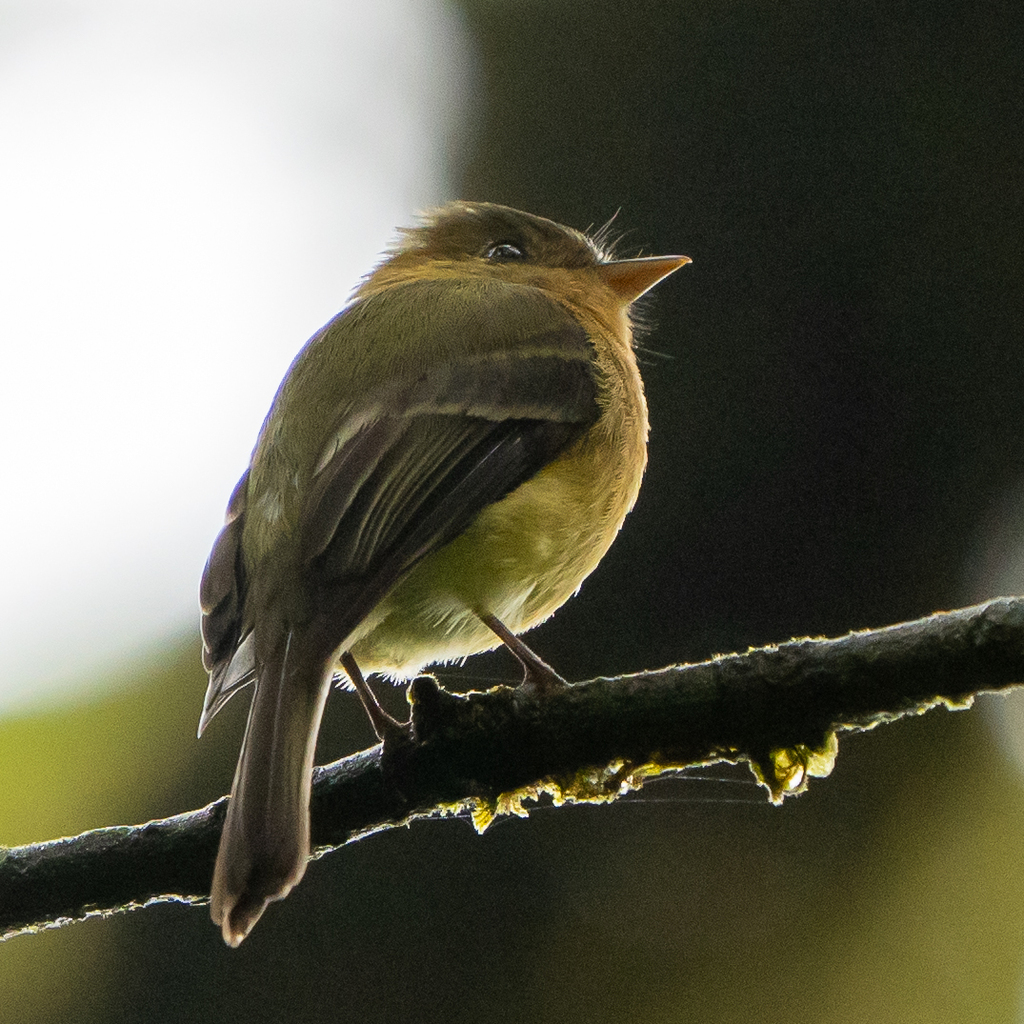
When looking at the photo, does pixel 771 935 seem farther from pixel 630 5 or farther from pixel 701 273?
pixel 630 5

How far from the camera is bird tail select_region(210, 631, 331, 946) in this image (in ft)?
7.66

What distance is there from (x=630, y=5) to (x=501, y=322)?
3.84 meters

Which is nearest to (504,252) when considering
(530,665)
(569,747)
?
(530,665)

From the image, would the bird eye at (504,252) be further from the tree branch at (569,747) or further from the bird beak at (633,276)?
the tree branch at (569,747)

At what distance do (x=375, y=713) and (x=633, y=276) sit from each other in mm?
2339

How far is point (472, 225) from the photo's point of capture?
17.2ft

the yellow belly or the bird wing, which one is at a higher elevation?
the bird wing

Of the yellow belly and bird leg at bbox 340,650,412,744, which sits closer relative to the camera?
bird leg at bbox 340,650,412,744

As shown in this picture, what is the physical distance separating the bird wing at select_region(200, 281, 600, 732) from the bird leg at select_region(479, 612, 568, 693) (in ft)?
1.14

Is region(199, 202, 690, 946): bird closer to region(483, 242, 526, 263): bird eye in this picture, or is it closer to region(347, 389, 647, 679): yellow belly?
region(347, 389, 647, 679): yellow belly

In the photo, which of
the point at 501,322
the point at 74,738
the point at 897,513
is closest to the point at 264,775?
the point at 501,322

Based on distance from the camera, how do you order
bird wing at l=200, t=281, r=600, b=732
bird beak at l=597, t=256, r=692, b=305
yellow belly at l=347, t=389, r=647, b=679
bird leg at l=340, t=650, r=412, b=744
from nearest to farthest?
bird leg at l=340, t=650, r=412, b=744, bird wing at l=200, t=281, r=600, b=732, yellow belly at l=347, t=389, r=647, b=679, bird beak at l=597, t=256, r=692, b=305

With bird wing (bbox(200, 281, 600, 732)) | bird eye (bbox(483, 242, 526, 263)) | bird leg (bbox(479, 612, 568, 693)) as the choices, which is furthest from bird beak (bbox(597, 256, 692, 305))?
bird leg (bbox(479, 612, 568, 693))

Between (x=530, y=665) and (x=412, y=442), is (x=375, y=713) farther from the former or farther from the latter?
(x=412, y=442)
